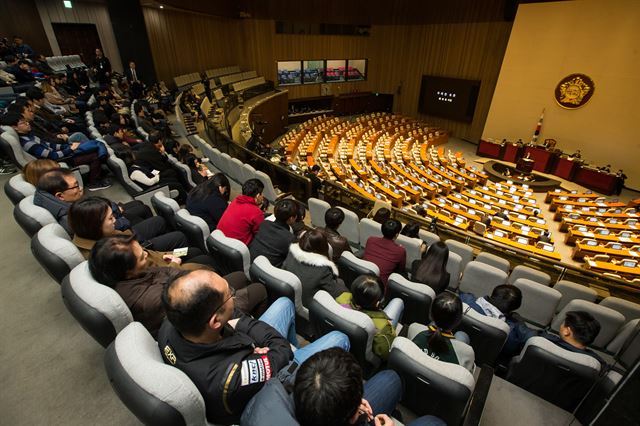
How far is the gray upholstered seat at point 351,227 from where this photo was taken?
401 centimetres

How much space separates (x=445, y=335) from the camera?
67.2 inches

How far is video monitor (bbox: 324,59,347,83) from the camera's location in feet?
55.1

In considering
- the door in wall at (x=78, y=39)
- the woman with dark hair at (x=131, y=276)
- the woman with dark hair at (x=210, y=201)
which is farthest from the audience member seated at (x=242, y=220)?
the door in wall at (x=78, y=39)

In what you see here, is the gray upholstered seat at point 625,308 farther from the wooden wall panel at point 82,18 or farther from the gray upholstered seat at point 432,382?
the wooden wall panel at point 82,18

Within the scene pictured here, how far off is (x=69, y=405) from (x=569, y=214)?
1018 cm

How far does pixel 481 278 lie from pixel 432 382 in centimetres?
198

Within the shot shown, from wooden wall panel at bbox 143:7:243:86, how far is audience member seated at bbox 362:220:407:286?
12.0 m

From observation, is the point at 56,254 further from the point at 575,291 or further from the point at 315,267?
the point at 575,291

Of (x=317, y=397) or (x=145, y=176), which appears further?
(x=145, y=176)

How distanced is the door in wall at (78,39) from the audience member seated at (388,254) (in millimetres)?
14880

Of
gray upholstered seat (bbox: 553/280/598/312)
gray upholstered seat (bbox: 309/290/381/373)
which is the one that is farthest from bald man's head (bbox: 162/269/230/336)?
gray upholstered seat (bbox: 553/280/598/312)

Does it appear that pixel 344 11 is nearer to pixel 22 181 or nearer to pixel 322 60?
pixel 322 60

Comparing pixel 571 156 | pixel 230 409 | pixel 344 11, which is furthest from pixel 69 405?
pixel 344 11

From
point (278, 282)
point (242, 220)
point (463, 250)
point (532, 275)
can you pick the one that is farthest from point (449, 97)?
point (278, 282)
